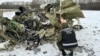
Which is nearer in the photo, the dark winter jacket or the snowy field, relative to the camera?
the dark winter jacket

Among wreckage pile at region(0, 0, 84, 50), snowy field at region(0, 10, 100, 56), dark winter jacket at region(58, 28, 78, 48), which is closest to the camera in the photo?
dark winter jacket at region(58, 28, 78, 48)

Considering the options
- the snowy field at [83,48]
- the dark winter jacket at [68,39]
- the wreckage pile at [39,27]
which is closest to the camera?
the dark winter jacket at [68,39]

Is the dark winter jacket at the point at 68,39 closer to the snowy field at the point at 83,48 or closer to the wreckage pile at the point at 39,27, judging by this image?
the snowy field at the point at 83,48

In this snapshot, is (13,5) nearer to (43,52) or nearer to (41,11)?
(41,11)

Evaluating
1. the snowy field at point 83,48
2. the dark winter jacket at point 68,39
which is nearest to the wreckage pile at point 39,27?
the snowy field at point 83,48

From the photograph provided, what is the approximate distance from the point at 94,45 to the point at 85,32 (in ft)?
4.20

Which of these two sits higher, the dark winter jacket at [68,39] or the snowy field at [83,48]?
the dark winter jacket at [68,39]

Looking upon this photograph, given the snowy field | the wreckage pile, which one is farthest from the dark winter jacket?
the wreckage pile

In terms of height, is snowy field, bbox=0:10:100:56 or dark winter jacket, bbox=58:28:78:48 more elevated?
dark winter jacket, bbox=58:28:78:48

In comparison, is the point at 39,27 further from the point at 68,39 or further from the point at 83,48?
the point at 68,39

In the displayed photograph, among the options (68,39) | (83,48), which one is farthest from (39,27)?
(68,39)

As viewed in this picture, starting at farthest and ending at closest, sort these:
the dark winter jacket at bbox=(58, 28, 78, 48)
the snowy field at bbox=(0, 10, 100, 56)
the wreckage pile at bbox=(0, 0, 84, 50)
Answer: the wreckage pile at bbox=(0, 0, 84, 50) < the snowy field at bbox=(0, 10, 100, 56) < the dark winter jacket at bbox=(58, 28, 78, 48)

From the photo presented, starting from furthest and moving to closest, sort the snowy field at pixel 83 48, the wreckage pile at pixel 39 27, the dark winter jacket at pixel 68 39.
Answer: the wreckage pile at pixel 39 27, the snowy field at pixel 83 48, the dark winter jacket at pixel 68 39

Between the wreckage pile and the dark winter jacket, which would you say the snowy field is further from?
the dark winter jacket
